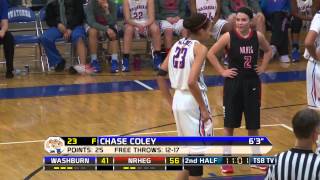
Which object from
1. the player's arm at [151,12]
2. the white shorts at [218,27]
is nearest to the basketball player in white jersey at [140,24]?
the player's arm at [151,12]

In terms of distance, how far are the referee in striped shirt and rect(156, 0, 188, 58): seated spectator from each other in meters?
9.51

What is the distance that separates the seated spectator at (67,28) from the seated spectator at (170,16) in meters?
1.55

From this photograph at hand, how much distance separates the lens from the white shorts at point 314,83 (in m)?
7.45

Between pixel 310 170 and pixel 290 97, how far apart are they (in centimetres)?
719

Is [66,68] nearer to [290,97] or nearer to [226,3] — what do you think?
[226,3]

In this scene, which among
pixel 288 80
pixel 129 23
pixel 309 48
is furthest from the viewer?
pixel 129 23

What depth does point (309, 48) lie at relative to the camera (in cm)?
718

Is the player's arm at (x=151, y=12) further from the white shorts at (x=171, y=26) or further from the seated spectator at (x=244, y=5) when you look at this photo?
the seated spectator at (x=244, y=5)

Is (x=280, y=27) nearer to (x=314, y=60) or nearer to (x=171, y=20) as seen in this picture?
(x=171, y=20)

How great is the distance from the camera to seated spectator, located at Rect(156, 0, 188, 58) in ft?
45.1

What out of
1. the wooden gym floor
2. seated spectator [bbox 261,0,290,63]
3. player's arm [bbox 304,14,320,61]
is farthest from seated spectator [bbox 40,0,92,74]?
player's arm [bbox 304,14,320,61]

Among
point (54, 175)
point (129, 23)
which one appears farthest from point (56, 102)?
point (54, 175)

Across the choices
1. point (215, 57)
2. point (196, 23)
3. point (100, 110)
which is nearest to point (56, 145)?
point (196, 23)

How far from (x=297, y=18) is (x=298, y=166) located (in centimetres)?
1068
